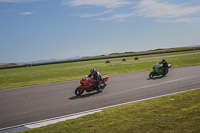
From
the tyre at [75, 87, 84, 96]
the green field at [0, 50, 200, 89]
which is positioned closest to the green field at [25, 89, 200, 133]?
the tyre at [75, 87, 84, 96]

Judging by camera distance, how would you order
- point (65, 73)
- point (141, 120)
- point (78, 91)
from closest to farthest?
point (141, 120), point (78, 91), point (65, 73)

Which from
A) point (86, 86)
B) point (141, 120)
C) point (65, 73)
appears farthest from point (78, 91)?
point (65, 73)

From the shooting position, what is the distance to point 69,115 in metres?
8.35

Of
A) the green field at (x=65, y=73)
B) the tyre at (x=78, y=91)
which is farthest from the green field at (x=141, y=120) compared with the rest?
the green field at (x=65, y=73)

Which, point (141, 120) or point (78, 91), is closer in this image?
point (141, 120)

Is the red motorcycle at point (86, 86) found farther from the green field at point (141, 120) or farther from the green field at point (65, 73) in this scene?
the green field at point (65, 73)

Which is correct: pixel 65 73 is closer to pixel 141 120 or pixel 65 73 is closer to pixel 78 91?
pixel 78 91

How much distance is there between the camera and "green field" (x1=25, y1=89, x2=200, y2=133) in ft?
18.9

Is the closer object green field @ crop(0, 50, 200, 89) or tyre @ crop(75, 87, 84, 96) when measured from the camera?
tyre @ crop(75, 87, 84, 96)

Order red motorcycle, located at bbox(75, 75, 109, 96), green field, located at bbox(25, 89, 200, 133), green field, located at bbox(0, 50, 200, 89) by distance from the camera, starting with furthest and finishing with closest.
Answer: green field, located at bbox(0, 50, 200, 89), red motorcycle, located at bbox(75, 75, 109, 96), green field, located at bbox(25, 89, 200, 133)

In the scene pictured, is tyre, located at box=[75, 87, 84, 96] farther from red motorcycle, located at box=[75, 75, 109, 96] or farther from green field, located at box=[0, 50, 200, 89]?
green field, located at box=[0, 50, 200, 89]

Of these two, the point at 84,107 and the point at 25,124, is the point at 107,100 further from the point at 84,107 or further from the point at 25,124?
the point at 25,124

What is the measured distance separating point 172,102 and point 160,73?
1019 cm

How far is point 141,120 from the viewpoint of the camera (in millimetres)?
6594
